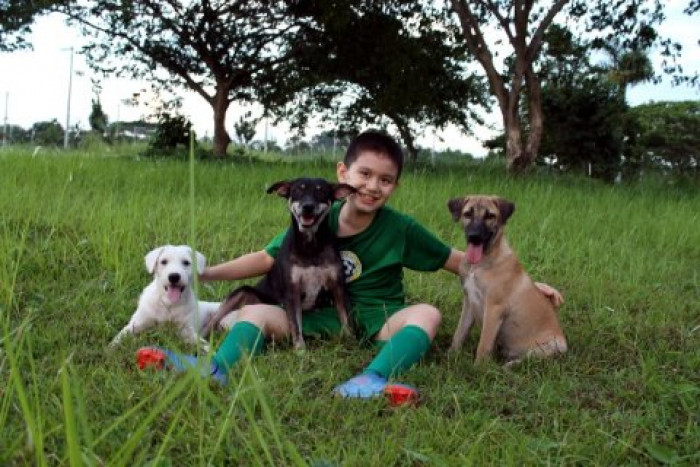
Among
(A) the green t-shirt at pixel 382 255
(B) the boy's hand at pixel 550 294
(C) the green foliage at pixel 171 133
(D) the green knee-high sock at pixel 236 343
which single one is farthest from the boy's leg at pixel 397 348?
(C) the green foliage at pixel 171 133

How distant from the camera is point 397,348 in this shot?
381cm

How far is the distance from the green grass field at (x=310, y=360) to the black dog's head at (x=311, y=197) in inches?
29.1

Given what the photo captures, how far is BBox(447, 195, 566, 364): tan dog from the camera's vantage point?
429 centimetres

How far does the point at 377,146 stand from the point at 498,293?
1123mm

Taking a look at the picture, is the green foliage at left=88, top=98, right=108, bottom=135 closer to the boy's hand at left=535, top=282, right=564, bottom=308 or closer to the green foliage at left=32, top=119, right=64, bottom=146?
the green foliage at left=32, top=119, right=64, bottom=146

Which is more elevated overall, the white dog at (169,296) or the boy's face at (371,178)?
the boy's face at (371,178)

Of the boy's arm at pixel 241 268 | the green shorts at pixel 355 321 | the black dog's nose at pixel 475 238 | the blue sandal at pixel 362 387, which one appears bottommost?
the blue sandal at pixel 362 387

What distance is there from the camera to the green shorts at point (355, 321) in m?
4.38

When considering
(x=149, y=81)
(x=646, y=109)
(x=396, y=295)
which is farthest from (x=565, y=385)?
(x=646, y=109)

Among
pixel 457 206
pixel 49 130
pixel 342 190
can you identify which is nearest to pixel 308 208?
pixel 342 190

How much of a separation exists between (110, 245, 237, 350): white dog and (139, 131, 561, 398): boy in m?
0.15

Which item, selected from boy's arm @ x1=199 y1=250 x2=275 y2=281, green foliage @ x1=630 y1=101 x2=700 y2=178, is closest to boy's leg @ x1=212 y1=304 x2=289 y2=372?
boy's arm @ x1=199 y1=250 x2=275 y2=281

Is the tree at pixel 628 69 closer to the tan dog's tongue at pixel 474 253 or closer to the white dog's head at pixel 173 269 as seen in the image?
the tan dog's tongue at pixel 474 253

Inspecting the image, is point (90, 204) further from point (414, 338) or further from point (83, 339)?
point (414, 338)
